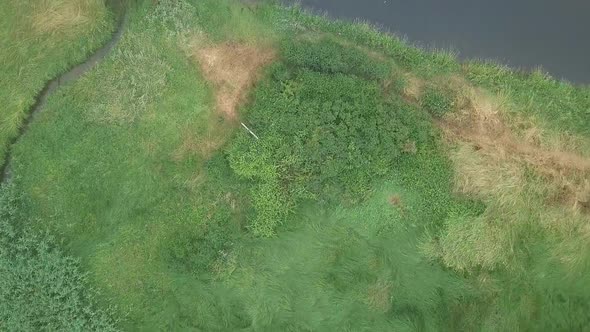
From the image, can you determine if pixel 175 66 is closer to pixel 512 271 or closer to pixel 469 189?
pixel 469 189

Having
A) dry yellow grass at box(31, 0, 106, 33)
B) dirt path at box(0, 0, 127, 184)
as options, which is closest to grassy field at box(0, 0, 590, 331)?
dirt path at box(0, 0, 127, 184)

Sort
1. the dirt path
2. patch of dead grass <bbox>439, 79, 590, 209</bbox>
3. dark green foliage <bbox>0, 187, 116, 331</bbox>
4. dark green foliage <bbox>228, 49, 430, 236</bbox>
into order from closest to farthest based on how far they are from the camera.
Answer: dark green foliage <bbox>0, 187, 116, 331</bbox> → dark green foliage <bbox>228, 49, 430, 236</bbox> → patch of dead grass <bbox>439, 79, 590, 209</bbox> → the dirt path

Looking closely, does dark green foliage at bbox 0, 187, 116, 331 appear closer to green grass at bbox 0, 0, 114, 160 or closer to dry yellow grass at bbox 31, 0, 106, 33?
green grass at bbox 0, 0, 114, 160

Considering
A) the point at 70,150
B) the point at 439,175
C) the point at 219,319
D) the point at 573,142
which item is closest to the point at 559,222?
the point at 573,142

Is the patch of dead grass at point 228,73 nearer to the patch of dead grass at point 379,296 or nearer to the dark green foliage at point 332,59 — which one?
the dark green foliage at point 332,59

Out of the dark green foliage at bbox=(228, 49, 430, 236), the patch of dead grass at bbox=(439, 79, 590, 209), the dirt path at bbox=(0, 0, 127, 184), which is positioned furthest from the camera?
the dirt path at bbox=(0, 0, 127, 184)

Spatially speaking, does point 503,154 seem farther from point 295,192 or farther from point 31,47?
point 31,47

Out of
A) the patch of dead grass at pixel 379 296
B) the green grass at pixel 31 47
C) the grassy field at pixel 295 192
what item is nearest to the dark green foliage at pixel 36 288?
the grassy field at pixel 295 192
